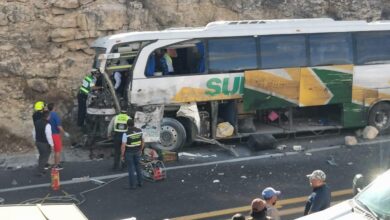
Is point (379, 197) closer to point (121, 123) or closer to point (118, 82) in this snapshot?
point (121, 123)

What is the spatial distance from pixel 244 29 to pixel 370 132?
4204 millimetres

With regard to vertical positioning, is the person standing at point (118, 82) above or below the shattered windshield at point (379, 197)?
above

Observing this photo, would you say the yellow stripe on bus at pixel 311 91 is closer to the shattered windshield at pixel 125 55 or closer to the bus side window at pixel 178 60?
the bus side window at pixel 178 60

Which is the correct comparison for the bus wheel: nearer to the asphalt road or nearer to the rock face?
the asphalt road

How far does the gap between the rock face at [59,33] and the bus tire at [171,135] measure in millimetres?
3338

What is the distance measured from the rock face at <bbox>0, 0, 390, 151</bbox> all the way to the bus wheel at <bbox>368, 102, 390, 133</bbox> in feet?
18.9

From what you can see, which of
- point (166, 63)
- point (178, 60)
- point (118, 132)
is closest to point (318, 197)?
point (118, 132)

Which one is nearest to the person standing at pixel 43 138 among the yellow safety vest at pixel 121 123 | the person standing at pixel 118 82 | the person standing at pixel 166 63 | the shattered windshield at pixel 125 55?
the yellow safety vest at pixel 121 123

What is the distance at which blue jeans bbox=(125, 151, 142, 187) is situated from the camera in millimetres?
11141

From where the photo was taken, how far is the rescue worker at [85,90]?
13797 mm

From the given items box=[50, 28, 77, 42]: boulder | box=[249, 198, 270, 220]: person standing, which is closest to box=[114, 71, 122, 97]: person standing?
box=[50, 28, 77, 42]: boulder

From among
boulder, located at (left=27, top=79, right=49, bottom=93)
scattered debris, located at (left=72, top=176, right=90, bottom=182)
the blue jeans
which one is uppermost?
boulder, located at (left=27, top=79, right=49, bottom=93)

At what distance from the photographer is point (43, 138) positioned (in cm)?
1218

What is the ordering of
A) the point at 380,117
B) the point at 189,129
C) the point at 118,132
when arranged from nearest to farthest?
the point at 118,132
the point at 189,129
the point at 380,117
